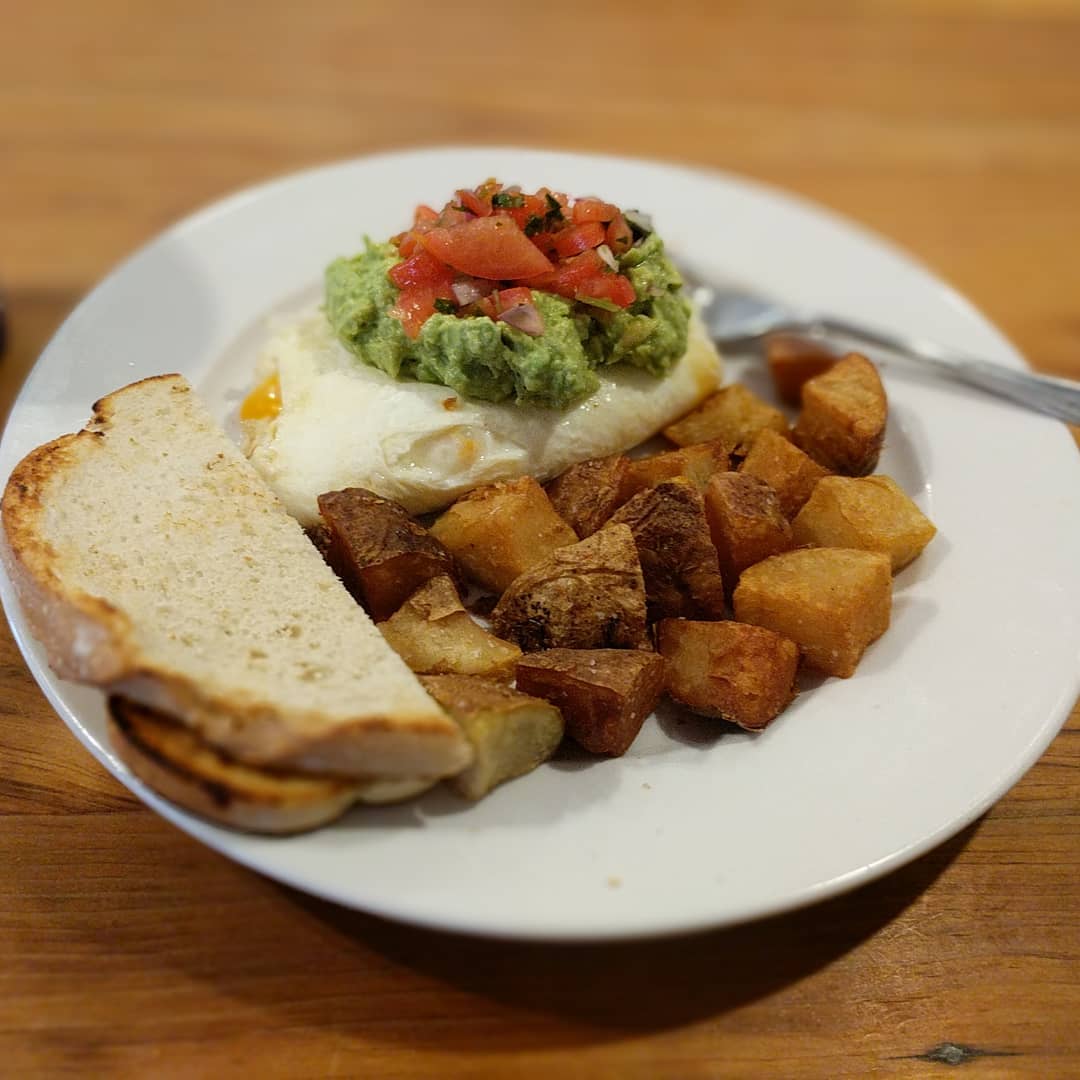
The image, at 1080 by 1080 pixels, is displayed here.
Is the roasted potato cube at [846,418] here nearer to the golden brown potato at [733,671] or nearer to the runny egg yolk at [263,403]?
the golden brown potato at [733,671]

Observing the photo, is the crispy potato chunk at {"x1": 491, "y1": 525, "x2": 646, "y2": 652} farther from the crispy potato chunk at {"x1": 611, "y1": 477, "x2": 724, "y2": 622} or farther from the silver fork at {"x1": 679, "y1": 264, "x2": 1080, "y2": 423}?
the silver fork at {"x1": 679, "y1": 264, "x2": 1080, "y2": 423}

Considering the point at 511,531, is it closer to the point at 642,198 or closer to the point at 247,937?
the point at 247,937

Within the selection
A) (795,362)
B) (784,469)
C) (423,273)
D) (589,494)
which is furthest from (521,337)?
(795,362)

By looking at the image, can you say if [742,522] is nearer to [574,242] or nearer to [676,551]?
[676,551]

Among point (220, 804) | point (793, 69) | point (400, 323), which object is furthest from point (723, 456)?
point (793, 69)

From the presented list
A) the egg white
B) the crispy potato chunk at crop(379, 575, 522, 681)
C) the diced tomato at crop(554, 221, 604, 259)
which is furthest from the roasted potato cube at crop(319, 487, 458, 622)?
the diced tomato at crop(554, 221, 604, 259)
